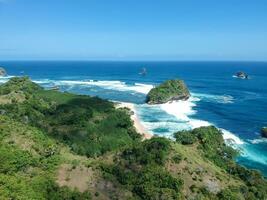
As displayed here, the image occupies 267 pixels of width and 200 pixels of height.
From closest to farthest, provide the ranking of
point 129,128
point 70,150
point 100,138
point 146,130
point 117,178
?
point 117,178 < point 70,150 < point 100,138 < point 129,128 < point 146,130

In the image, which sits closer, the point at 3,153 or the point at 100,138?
the point at 3,153

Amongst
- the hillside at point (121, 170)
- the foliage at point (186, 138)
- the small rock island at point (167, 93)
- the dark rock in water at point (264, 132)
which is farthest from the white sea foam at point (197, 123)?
the foliage at point (186, 138)

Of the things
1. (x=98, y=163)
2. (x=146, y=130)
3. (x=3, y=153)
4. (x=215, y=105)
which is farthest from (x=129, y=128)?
(x=215, y=105)

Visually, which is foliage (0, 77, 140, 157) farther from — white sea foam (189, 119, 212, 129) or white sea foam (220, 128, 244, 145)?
white sea foam (220, 128, 244, 145)

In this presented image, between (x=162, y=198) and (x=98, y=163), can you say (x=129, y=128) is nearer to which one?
(x=98, y=163)

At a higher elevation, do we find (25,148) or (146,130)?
(25,148)

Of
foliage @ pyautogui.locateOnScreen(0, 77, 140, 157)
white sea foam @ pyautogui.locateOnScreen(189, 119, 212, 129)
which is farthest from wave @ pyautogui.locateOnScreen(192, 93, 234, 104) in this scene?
foliage @ pyautogui.locateOnScreen(0, 77, 140, 157)

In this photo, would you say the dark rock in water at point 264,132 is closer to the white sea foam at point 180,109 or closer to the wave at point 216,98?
the white sea foam at point 180,109
